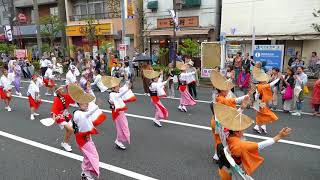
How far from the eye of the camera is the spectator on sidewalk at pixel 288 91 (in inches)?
376

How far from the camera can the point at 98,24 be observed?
2566cm

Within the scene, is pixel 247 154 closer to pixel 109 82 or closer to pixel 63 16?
pixel 109 82

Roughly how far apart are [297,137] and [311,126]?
1161 millimetres

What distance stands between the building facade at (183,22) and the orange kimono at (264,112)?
1324 cm

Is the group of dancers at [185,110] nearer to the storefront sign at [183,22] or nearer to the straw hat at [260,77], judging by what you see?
the straw hat at [260,77]

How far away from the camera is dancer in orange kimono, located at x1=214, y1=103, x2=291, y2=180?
360 cm

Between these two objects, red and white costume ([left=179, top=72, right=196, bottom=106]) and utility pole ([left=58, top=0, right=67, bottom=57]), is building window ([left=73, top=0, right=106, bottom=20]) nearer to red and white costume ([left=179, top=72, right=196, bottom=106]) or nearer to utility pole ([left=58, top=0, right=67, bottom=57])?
utility pole ([left=58, top=0, right=67, bottom=57])

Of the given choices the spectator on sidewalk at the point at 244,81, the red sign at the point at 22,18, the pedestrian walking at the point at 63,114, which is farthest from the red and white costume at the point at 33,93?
the red sign at the point at 22,18

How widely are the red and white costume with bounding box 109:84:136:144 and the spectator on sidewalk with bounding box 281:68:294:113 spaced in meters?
5.34

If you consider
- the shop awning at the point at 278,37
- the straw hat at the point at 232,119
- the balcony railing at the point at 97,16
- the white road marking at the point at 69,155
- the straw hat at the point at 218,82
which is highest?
the balcony railing at the point at 97,16

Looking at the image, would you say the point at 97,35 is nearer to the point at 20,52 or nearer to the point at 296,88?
the point at 20,52

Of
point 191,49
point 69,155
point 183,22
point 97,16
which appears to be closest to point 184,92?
point 69,155

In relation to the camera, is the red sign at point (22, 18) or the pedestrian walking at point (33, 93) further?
the red sign at point (22, 18)

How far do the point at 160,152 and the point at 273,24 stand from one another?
48.0ft
